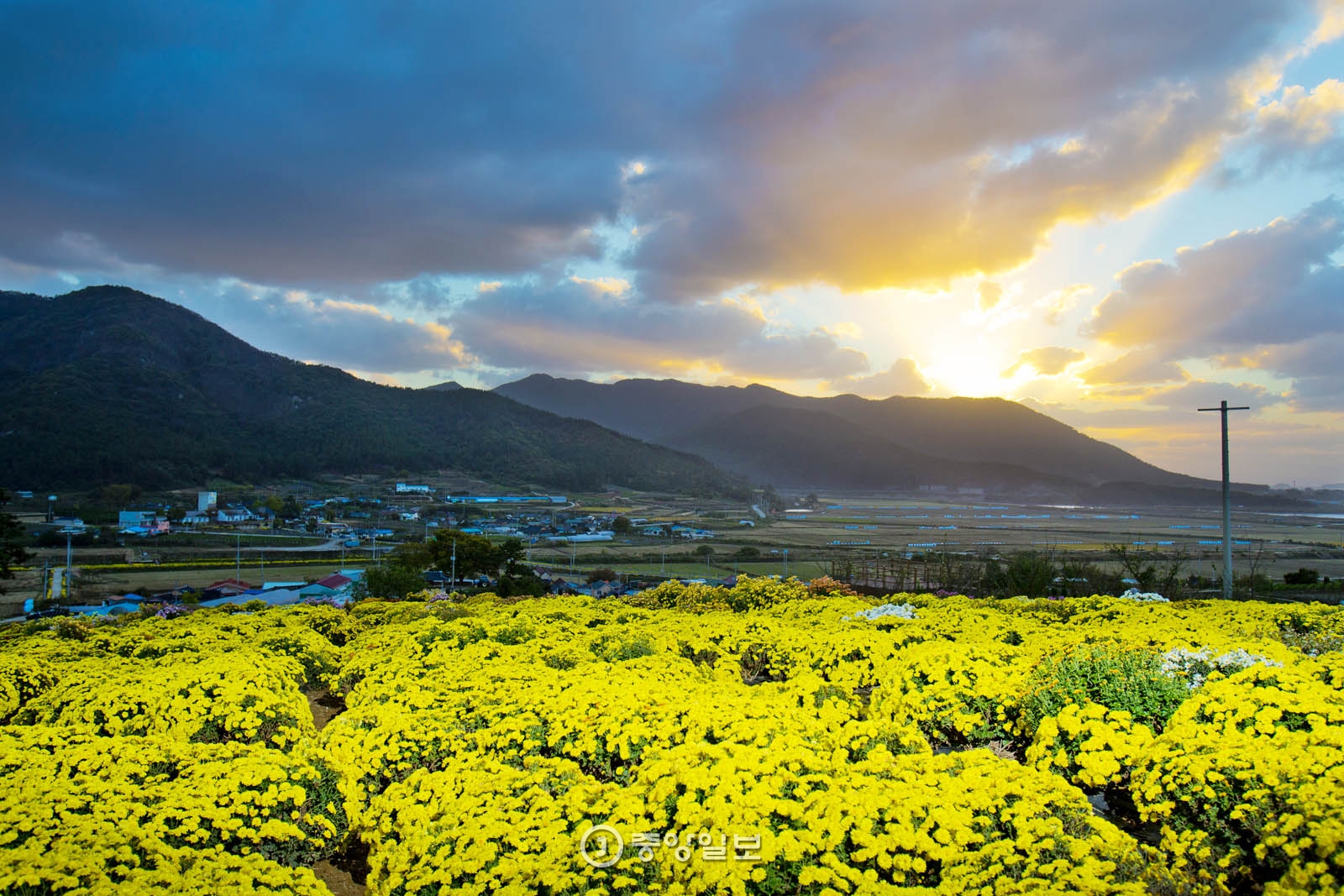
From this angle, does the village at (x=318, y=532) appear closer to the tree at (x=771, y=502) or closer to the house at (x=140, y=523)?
the house at (x=140, y=523)

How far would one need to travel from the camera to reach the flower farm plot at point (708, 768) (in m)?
4.68

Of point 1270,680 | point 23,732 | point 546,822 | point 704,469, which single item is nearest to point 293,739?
point 23,732

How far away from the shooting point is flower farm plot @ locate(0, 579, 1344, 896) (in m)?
4.68

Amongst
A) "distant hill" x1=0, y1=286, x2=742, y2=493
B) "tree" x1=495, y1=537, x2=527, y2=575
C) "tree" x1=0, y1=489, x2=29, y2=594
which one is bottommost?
"tree" x1=495, y1=537, x2=527, y2=575

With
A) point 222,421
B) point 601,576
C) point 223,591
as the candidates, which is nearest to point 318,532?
point 223,591

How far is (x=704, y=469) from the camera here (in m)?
170

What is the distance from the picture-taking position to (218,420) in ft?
400

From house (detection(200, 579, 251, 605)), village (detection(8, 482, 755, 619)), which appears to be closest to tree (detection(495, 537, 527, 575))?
village (detection(8, 482, 755, 619))

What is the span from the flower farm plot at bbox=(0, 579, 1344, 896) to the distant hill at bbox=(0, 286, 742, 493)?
106134 mm

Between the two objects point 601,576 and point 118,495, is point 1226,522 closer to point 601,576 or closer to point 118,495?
point 601,576

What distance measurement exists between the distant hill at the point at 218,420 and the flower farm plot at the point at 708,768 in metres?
106

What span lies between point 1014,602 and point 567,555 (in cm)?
5869

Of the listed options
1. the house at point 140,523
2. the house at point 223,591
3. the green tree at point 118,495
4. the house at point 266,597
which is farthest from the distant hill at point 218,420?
the house at point 266,597

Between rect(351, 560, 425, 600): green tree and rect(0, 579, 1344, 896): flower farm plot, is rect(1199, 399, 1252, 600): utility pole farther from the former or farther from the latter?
rect(351, 560, 425, 600): green tree
